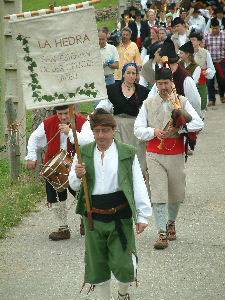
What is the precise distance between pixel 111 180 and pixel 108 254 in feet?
1.92

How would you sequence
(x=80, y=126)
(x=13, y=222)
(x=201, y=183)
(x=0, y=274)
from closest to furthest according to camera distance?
(x=0, y=274)
(x=80, y=126)
(x=13, y=222)
(x=201, y=183)

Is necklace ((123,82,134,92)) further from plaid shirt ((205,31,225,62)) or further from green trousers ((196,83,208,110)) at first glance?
plaid shirt ((205,31,225,62))

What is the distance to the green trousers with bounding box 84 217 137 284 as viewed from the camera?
746 cm

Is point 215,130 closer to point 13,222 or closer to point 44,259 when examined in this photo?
point 13,222

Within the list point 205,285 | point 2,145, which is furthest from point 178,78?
point 2,145

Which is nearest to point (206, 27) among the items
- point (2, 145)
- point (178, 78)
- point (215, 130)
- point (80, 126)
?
point (215, 130)

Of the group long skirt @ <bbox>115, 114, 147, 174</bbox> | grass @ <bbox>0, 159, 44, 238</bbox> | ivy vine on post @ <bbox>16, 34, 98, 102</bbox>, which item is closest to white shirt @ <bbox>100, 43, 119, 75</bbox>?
grass @ <bbox>0, 159, 44, 238</bbox>

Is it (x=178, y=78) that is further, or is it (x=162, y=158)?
(x=178, y=78)

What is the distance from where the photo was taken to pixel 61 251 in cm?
992

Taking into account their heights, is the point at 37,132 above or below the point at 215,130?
above

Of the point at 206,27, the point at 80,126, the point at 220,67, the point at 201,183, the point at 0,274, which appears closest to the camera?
the point at 0,274

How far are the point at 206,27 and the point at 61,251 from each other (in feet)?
55.6

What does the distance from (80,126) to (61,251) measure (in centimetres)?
126

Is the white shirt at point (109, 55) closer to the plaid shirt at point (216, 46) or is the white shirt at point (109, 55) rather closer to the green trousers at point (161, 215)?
the plaid shirt at point (216, 46)
